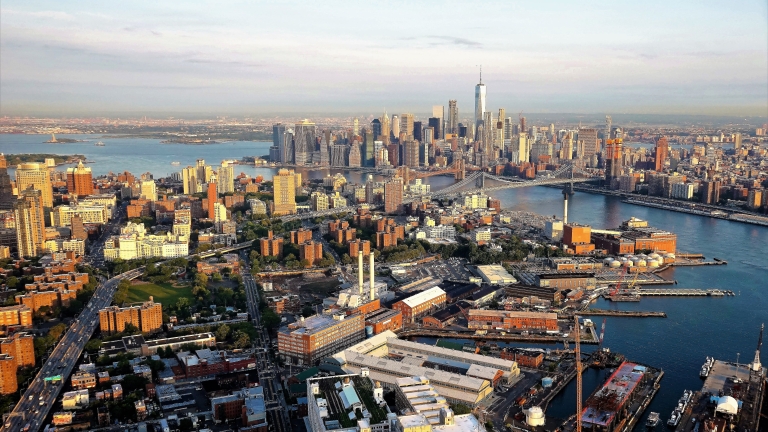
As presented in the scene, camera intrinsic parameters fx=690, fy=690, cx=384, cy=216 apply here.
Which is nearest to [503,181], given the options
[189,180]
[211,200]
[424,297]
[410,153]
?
[410,153]

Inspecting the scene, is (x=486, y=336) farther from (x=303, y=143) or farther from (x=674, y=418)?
(x=303, y=143)

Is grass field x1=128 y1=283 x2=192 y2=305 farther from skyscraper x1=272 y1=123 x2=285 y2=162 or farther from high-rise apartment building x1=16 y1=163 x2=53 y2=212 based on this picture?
skyscraper x1=272 y1=123 x2=285 y2=162

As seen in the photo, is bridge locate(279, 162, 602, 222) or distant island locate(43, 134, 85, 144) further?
distant island locate(43, 134, 85, 144)

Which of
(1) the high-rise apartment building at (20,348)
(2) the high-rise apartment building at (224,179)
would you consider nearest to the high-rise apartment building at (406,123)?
(2) the high-rise apartment building at (224,179)

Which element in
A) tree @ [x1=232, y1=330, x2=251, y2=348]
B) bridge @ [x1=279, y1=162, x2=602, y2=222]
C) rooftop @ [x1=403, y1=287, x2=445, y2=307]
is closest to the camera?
tree @ [x1=232, y1=330, x2=251, y2=348]

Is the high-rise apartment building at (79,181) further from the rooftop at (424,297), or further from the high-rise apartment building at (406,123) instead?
the high-rise apartment building at (406,123)

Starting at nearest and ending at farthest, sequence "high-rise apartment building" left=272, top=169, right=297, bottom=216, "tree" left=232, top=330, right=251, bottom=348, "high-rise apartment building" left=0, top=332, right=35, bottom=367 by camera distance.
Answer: "high-rise apartment building" left=0, top=332, right=35, bottom=367 < "tree" left=232, top=330, right=251, bottom=348 < "high-rise apartment building" left=272, top=169, right=297, bottom=216

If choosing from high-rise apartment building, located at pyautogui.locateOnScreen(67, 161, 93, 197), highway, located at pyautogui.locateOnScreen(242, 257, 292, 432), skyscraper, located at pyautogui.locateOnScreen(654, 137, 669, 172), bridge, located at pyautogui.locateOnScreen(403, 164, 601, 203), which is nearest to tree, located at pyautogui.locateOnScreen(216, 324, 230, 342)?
highway, located at pyautogui.locateOnScreen(242, 257, 292, 432)
